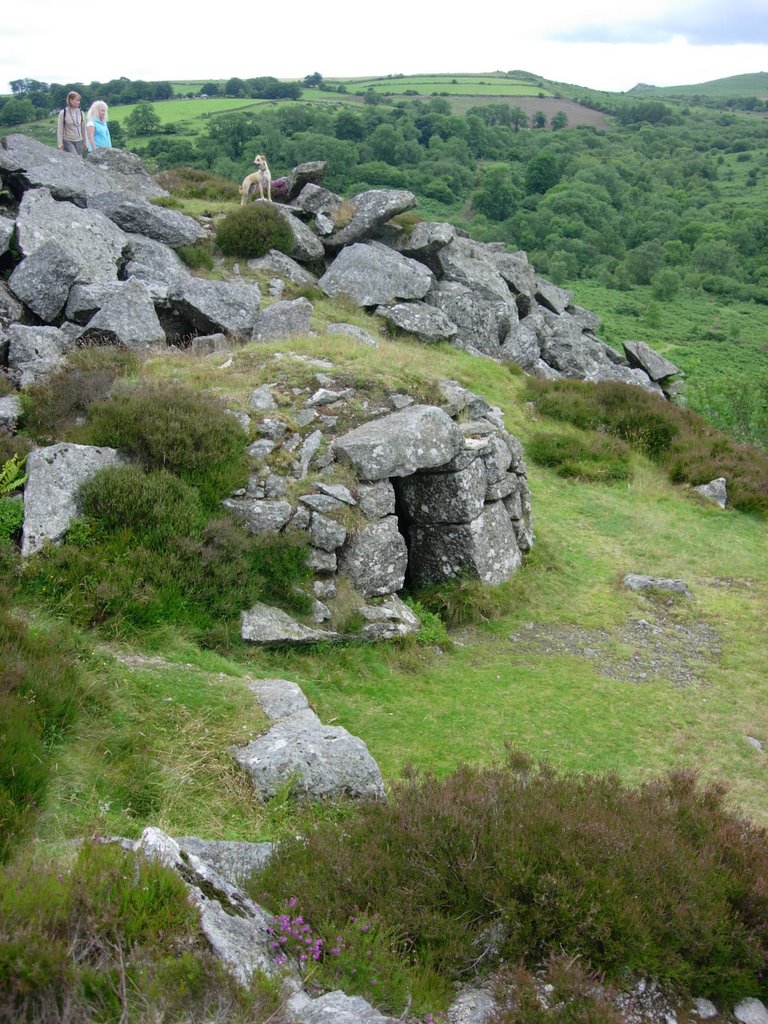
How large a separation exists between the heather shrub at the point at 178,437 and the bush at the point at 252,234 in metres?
13.1

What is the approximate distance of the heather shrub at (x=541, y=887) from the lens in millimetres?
4387

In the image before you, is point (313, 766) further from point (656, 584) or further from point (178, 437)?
point (656, 584)

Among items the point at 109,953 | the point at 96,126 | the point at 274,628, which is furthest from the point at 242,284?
the point at 109,953

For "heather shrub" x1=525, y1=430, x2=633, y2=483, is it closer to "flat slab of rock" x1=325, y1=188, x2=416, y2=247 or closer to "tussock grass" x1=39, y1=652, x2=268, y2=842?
"flat slab of rock" x1=325, y1=188, x2=416, y2=247

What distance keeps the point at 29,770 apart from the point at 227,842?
1.49m

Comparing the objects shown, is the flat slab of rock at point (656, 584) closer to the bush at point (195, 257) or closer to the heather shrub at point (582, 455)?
the heather shrub at point (582, 455)

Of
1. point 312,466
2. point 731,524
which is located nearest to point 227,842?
point 312,466

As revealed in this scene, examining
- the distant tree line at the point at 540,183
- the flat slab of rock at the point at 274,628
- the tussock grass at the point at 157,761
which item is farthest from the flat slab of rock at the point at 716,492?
the distant tree line at the point at 540,183

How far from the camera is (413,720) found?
9.12m

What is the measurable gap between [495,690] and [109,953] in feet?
24.0

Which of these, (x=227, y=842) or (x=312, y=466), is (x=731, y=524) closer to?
(x=312, y=466)

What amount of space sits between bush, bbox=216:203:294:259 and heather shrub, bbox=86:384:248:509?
43.0 feet

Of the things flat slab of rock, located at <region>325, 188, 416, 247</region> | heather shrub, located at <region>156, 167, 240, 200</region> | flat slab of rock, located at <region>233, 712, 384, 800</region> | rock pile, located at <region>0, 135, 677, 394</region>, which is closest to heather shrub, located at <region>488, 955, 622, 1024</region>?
flat slab of rock, located at <region>233, 712, 384, 800</region>

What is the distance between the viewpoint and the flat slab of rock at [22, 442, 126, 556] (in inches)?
371
